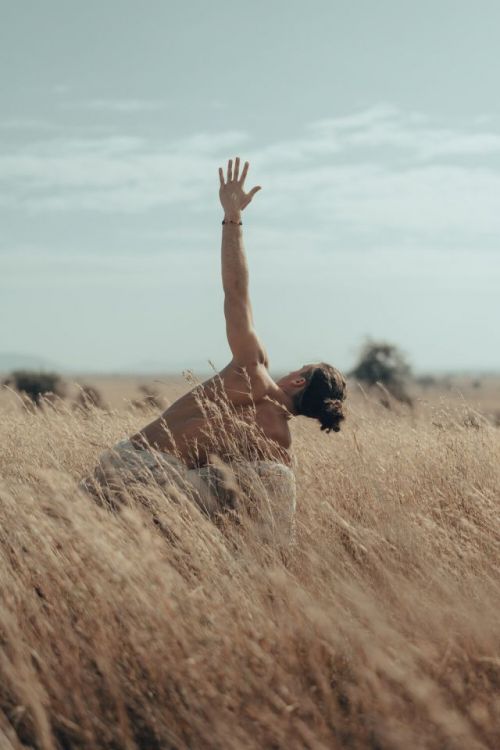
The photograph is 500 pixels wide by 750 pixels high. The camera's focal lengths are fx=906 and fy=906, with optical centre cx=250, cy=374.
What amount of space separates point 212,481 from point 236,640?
195 centimetres

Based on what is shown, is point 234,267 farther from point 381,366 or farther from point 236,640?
point 381,366

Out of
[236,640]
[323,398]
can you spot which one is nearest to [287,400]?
[323,398]

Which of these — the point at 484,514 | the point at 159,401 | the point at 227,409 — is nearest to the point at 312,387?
the point at 227,409

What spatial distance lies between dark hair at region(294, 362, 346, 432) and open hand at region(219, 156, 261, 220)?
109 cm

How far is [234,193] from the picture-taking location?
562 centimetres

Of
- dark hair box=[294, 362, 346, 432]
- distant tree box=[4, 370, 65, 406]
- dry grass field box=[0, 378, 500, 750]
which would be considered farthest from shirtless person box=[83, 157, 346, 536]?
distant tree box=[4, 370, 65, 406]

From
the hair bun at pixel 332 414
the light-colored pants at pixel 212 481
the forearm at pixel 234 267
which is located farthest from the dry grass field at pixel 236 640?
the forearm at pixel 234 267

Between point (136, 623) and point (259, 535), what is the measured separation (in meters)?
1.37

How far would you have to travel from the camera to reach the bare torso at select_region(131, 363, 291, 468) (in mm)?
5312

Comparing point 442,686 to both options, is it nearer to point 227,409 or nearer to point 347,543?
point 347,543

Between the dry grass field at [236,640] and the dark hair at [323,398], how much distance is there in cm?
88

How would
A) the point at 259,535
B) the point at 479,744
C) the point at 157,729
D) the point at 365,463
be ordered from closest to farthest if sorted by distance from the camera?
the point at 479,744 → the point at 157,729 → the point at 259,535 → the point at 365,463

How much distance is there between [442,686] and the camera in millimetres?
3010

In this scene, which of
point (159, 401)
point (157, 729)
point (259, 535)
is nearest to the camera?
point (157, 729)
